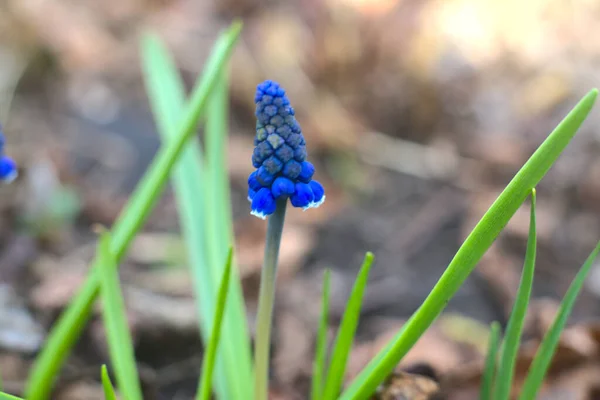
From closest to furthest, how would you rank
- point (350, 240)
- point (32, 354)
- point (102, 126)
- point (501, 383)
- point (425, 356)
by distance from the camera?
point (501, 383) < point (32, 354) < point (425, 356) < point (350, 240) < point (102, 126)

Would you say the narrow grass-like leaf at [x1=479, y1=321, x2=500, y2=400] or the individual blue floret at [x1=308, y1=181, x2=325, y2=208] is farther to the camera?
the narrow grass-like leaf at [x1=479, y1=321, x2=500, y2=400]

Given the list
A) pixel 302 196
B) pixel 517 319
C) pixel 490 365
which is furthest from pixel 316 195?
pixel 490 365

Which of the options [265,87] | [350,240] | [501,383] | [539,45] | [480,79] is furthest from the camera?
[539,45]

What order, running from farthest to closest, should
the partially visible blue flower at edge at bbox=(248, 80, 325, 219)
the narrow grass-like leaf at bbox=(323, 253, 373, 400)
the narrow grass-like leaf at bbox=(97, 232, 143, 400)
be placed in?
the narrow grass-like leaf at bbox=(97, 232, 143, 400), the narrow grass-like leaf at bbox=(323, 253, 373, 400), the partially visible blue flower at edge at bbox=(248, 80, 325, 219)

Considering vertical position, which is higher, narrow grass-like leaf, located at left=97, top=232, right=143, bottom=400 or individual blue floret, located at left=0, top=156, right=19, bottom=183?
individual blue floret, located at left=0, top=156, right=19, bottom=183

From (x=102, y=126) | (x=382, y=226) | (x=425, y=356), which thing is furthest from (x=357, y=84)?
(x=425, y=356)

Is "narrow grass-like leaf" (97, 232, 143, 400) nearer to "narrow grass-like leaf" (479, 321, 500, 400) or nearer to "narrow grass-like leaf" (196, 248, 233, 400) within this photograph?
"narrow grass-like leaf" (196, 248, 233, 400)

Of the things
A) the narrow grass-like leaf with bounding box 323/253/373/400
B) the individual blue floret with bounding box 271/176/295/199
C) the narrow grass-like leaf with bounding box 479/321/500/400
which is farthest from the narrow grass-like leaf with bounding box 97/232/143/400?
the narrow grass-like leaf with bounding box 479/321/500/400

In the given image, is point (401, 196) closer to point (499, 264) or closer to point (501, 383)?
point (499, 264)
